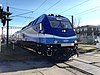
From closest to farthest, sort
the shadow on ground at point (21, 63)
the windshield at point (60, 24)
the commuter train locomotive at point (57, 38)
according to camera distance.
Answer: the shadow on ground at point (21, 63) → the commuter train locomotive at point (57, 38) → the windshield at point (60, 24)

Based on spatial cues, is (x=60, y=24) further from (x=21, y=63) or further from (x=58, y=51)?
(x=21, y=63)

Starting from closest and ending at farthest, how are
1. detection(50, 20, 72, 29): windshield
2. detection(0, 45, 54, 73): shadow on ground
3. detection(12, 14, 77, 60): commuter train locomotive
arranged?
detection(0, 45, 54, 73): shadow on ground → detection(12, 14, 77, 60): commuter train locomotive → detection(50, 20, 72, 29): windshield

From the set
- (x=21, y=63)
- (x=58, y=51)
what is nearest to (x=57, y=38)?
(x=58, y=51)

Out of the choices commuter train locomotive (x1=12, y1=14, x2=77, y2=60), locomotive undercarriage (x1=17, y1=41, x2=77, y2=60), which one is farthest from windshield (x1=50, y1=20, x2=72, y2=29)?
locomotive undercarriage (x1=17, y1=41, x2=77, y2=60)

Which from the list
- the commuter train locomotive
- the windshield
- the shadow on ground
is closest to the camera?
the shadow on ground

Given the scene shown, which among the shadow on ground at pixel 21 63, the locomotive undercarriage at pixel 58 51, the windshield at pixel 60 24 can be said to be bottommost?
the shadow on ground at pixel 21 63

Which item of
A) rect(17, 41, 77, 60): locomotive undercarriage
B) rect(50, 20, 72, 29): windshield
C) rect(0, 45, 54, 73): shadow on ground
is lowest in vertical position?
rect(0, 45, 54, 73): shadow on ground

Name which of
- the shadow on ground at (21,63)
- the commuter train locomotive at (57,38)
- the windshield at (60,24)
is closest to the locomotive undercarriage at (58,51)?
the commuter train locomotive at (57,38)

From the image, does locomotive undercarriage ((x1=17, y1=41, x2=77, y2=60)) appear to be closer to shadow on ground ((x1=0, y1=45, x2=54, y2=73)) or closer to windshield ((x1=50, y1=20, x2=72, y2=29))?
shadow on ground ((x1=0, y1=45, x2=54, y2=73))

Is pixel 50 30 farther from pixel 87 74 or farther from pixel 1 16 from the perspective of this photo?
pixel 87 74

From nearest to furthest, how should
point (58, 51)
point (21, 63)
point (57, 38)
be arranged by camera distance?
point (21, 63), point (57, 38), point (58, 51)

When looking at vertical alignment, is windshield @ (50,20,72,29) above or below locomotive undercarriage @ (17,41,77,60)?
above

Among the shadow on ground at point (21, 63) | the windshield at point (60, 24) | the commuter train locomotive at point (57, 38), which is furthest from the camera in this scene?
the windshield at point (60, 24)

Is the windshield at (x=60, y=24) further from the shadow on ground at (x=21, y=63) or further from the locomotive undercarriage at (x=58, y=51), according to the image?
the shadow on ground at (x=21, y=63)
